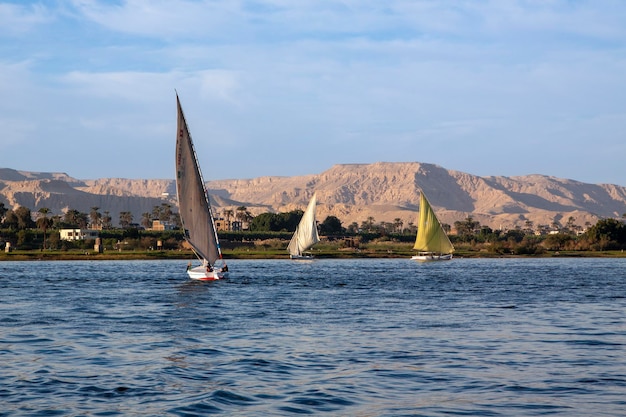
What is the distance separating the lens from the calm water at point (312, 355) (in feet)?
67.8

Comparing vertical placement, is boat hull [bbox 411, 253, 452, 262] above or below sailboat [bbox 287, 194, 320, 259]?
below

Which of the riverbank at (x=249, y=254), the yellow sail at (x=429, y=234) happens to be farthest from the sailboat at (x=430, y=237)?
the riverbank at (x=249, y=254)

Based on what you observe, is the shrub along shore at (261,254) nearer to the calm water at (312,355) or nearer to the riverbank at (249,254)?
the riverbank at (249,254)

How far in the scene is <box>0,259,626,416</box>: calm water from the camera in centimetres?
2066

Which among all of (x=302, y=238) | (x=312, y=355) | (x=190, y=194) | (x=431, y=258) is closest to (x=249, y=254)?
(x=302, y=238)

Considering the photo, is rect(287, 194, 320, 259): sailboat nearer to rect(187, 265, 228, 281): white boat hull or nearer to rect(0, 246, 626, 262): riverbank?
rect(0, 246, 626, 262): riverbank

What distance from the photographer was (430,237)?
126438 mm

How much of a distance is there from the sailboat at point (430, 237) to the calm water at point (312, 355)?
2683 inches

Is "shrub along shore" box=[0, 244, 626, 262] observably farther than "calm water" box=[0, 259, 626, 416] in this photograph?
Yes

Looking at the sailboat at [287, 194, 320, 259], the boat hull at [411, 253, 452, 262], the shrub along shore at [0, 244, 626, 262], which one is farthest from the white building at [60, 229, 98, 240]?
the boat hull at [411, 253, 452, 262]

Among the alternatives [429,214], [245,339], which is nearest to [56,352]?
[245,339]

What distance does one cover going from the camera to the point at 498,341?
31.7 metres

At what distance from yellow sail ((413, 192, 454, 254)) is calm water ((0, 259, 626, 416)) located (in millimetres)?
67919

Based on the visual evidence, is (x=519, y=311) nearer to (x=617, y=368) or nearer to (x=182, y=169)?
(x=617, y=368)
